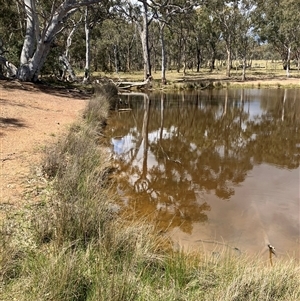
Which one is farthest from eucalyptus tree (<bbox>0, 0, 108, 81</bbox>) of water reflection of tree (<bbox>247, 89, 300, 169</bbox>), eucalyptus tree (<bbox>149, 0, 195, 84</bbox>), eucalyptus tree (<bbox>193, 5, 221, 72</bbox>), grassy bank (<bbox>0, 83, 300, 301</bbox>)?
eucalyptus tree (<bbox>193, 5, 221, 72</bbox>)

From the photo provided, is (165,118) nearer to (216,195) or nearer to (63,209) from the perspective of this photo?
(216,195)

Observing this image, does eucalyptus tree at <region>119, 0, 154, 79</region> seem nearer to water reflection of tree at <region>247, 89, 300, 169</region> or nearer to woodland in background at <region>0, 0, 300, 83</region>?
woodland in background at <region>0, 0, 300, 83</region>

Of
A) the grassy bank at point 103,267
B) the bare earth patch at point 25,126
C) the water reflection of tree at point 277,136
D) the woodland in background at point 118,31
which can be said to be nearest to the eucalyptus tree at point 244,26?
the woodland in background at point 118,31

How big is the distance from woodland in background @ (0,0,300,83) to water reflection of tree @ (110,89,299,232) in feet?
19.7

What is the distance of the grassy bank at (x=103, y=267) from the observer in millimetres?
2445

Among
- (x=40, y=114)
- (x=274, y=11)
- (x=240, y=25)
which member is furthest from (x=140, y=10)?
(x=40, y=114)

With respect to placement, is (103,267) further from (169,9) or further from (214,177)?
(169,9)

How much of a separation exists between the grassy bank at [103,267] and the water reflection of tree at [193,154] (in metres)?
1.52

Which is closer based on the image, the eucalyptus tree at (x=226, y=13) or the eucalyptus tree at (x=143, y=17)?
the eucalyptus tree at (x=143, y=17)

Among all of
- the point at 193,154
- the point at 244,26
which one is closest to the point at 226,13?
the point at 244,26

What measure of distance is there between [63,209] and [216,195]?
10.3 ft

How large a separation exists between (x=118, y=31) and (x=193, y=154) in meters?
37.9

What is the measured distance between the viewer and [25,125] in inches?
338

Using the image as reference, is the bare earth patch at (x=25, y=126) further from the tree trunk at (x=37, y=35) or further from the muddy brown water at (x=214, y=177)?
the muddy brown water at (x=214, y=177)
